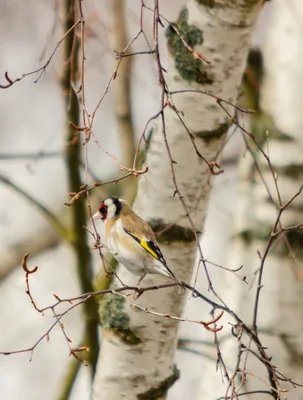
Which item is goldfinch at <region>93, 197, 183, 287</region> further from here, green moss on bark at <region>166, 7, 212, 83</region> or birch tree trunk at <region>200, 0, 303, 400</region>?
birch tree trunk at <region>200, 0, 303, 400</region>

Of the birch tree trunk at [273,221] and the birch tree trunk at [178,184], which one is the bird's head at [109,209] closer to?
the birch tree trunk at [178,184]

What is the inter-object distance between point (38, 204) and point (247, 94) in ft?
2.29

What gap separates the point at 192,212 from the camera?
1.76m

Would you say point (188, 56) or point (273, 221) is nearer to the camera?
point (188, 56)

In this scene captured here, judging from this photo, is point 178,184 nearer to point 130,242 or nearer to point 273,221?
point 130,242

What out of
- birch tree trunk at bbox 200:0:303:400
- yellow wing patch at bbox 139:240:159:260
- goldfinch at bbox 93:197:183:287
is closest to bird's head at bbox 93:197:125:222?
goldfinch at bbox 93:197:183:287

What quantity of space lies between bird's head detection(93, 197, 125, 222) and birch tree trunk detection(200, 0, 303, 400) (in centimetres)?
82

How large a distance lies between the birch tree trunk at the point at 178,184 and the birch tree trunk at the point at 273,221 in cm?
62

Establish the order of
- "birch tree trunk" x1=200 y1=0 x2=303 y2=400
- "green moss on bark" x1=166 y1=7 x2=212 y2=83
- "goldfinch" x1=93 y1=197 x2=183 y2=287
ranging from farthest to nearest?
"birch tree trunk" x1=200 y1=0 x2=303 y2=400 → "green moss on bark" x1=166 y1=7 x2=212 y2=83 → "goldfinch" x1=93 y1=197 x2=183 y2=287

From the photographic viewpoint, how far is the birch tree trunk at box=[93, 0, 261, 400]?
1.68 meters

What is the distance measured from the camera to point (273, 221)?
8.11 ft

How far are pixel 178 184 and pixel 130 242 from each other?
255mm

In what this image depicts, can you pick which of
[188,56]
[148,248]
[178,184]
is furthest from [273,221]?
[148,248]

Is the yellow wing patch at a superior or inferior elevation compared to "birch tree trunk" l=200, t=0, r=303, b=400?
inferior
